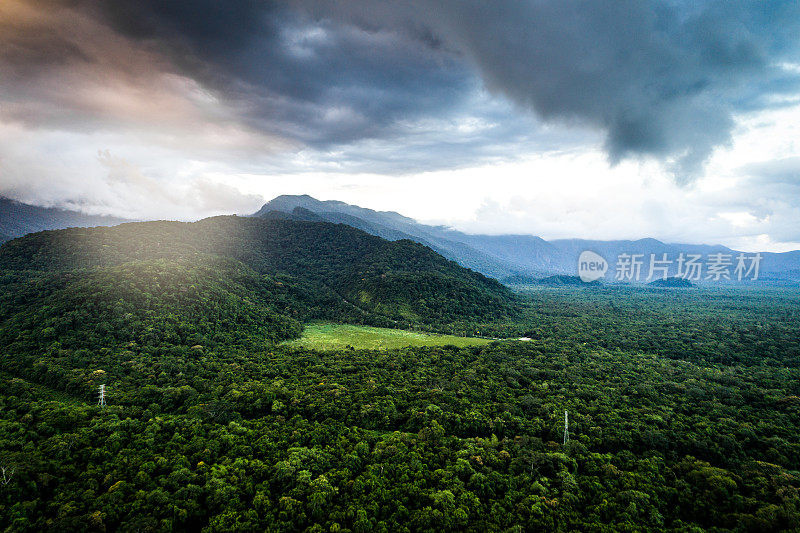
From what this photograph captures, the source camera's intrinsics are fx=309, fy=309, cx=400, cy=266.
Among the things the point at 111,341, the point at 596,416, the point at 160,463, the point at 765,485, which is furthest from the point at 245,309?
the point at 765,485

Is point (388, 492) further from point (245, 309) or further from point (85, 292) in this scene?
point (85, 292)

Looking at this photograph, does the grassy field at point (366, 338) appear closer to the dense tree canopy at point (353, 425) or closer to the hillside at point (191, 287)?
the hillside at point (191, 287)

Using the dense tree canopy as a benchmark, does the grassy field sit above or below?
below

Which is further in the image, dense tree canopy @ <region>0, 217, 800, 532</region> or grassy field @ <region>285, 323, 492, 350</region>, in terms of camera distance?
grassy field @ <region>285, 323, 492, 350</region>

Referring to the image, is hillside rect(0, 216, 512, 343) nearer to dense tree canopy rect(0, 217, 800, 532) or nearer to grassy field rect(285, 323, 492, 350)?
dense tree canopy rect(0, 217, 800, 532)

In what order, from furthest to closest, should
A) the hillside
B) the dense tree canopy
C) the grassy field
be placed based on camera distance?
the grassy field → the hillside → the dense tree canopy

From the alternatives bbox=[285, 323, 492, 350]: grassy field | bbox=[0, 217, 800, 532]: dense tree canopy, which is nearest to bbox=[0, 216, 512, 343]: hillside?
bbox=[0, 217, 800, 532]: dense tree canopy

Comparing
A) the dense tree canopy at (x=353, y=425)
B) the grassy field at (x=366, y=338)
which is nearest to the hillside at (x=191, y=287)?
the dense tree canopy at (x=353, y=425)

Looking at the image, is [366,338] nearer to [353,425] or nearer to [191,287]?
[353,425]

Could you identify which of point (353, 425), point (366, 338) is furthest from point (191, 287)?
point (353, 425)
